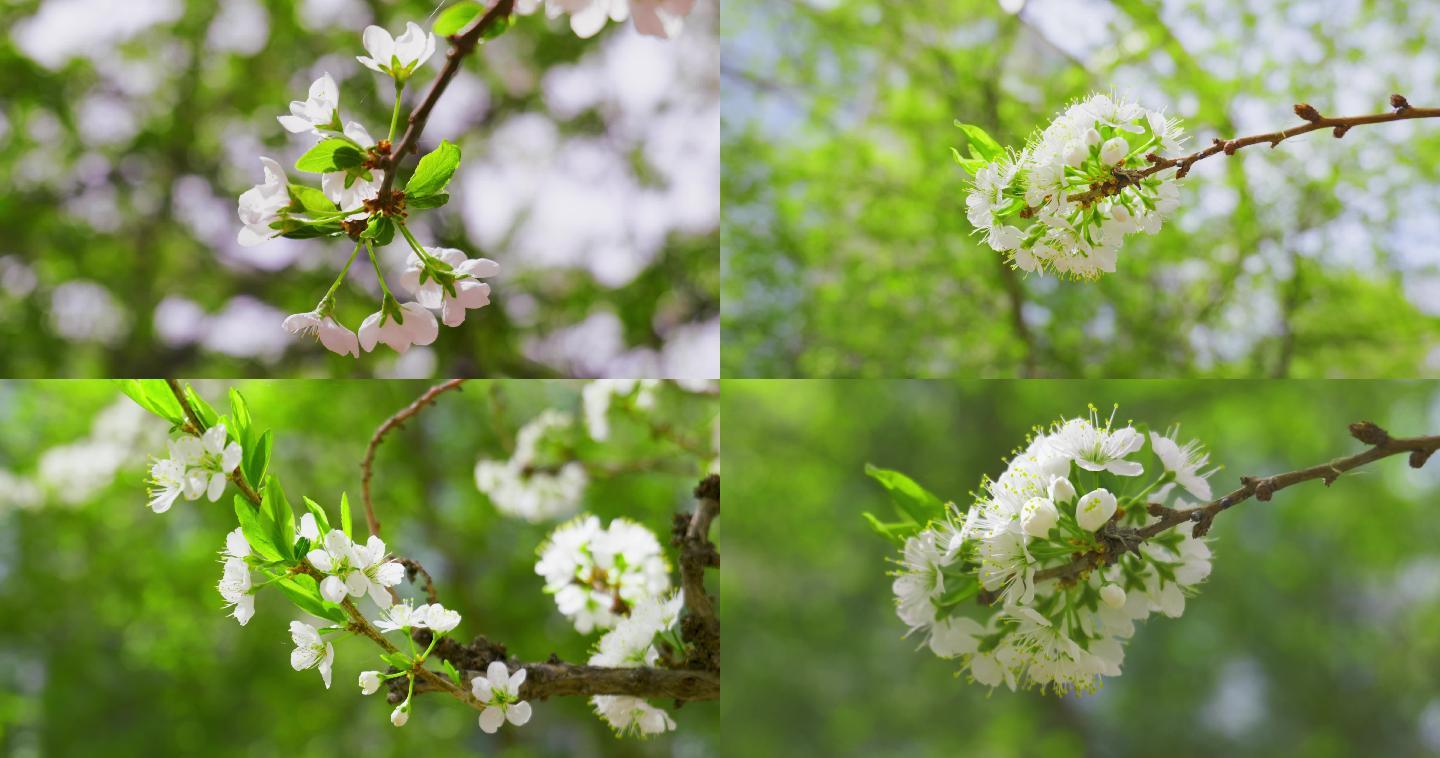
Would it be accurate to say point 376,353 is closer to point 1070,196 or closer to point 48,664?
point 48,664

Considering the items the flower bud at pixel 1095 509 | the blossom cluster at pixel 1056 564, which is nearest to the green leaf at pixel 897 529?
the blossom cluster at pixel 1056 564

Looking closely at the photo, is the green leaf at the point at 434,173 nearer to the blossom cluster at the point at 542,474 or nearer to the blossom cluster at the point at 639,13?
the blossom cluster at the point at 639,13

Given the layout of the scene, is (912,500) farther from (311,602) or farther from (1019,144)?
(1019,144)

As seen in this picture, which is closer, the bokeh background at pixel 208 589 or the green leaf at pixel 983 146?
the green leaf at pixel 983 146

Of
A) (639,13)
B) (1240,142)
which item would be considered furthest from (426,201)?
(1240,142)

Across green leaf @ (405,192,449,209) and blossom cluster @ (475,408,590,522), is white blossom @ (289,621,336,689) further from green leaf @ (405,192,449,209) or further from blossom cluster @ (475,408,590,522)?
blossom cluster @ (475,408,590,522)

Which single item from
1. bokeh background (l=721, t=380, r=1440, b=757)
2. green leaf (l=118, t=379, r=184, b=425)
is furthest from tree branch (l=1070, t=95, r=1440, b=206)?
bokeh background (l=721, t=380, r=1440, b=757)

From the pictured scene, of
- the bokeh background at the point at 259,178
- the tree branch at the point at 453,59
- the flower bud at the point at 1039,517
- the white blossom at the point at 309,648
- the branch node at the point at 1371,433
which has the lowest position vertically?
the bokeh background at the point at 259,178
